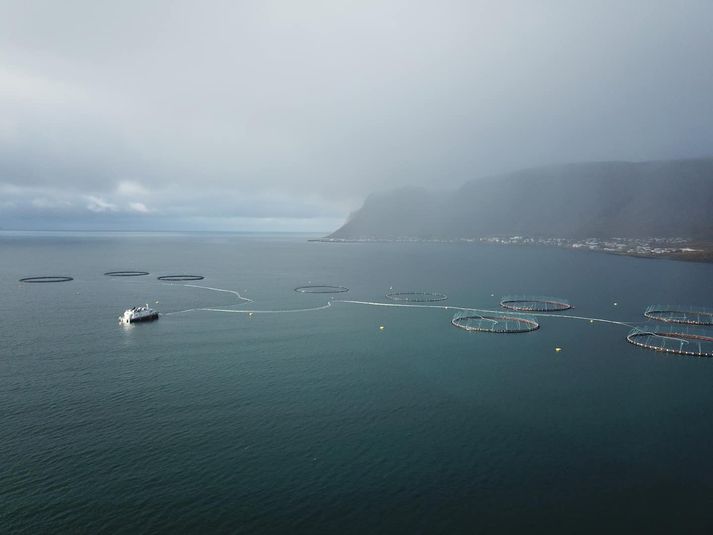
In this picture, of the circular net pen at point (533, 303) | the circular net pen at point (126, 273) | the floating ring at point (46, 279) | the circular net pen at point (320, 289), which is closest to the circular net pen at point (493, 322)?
the circular net pen at point (533, 303)

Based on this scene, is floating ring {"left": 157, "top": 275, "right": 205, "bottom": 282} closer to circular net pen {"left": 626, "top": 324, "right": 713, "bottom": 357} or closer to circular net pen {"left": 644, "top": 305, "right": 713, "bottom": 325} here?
circular net pen {"left": 626, "top": 324, "right": 713, "bottom": 357}

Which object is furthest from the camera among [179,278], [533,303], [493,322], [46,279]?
[179,278]

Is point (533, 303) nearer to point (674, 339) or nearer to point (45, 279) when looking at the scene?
point (674, 339)

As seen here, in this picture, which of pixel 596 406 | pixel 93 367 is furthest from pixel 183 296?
pixel 596 406

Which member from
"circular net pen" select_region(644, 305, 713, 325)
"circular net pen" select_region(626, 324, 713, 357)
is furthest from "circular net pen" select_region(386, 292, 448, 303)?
"circular net pen" select_region(626, 324, 713, 357)

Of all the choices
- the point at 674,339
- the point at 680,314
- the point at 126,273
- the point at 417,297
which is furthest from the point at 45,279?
the point at 680,314
